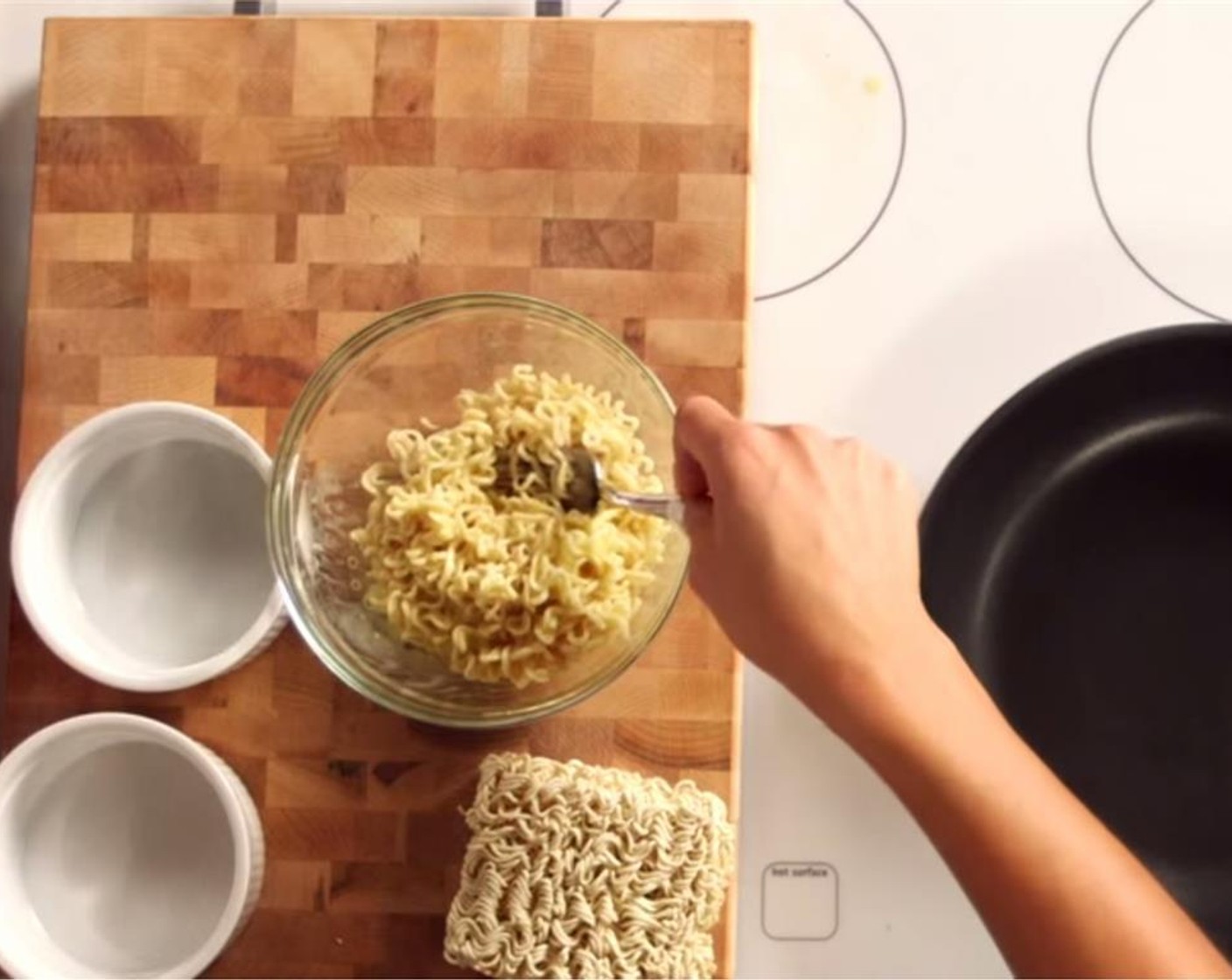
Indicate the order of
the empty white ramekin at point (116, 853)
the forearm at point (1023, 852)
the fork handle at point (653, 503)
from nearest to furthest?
the forearm at point (1023, 852) < the fork handle at point (653, 503) < the empty white ramekin at point (116, 853)

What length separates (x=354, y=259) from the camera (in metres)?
0.88

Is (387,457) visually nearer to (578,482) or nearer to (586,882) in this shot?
(578,482)

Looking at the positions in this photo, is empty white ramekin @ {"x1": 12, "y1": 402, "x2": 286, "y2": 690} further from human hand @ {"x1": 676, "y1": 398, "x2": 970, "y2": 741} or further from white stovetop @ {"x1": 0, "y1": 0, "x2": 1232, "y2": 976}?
human hand @ {"x1": 676, "y1": 398, "x2": 970, "y2": 741}

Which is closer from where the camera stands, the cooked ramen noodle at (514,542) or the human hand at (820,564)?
the human hand at (820,564)

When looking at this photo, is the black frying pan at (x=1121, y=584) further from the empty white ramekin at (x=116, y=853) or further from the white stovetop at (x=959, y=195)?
the empty white ramekin at (x=116, y=853)

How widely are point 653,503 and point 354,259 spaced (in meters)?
0.28

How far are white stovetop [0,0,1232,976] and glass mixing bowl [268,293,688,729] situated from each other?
13 cm

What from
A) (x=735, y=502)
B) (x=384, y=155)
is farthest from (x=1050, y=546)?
(x=384, y=155)

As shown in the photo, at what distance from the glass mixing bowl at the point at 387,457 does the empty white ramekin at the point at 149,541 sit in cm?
4

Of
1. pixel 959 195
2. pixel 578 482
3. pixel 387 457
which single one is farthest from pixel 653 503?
pixel 959 195

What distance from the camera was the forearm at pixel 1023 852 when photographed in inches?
23.5

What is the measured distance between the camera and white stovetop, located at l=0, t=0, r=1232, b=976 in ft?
2.95

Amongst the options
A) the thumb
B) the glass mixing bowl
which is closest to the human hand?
the thumb

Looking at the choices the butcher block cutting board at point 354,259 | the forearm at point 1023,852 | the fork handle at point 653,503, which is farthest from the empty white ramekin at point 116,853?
the forearm at point 1023,852
